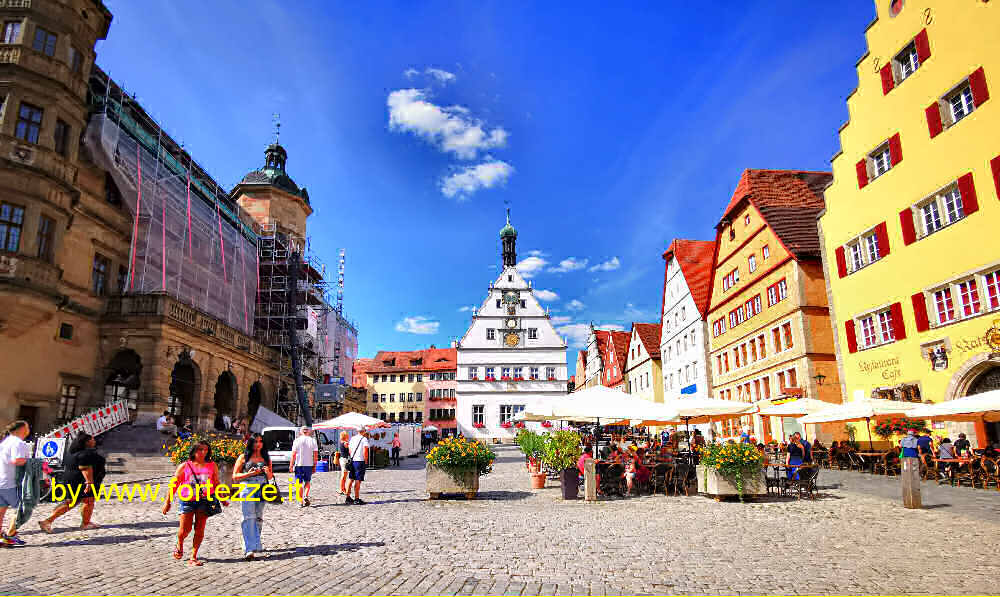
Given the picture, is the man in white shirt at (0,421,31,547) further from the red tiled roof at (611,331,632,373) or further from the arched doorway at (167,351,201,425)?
the red tiled roof at (611,331,632,373)

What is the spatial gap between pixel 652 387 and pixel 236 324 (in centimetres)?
3219

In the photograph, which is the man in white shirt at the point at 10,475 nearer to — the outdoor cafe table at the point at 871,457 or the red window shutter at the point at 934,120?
the outdoor cafe table at the point at 871,457

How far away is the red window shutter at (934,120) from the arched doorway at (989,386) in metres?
7.34

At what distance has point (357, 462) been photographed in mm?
13844

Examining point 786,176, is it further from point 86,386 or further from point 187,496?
point 86,386

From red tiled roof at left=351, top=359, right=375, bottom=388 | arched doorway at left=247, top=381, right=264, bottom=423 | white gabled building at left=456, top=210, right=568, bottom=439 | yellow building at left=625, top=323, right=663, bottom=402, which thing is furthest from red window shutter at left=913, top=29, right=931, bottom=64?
red tiled roof at left=351, top=359, right=375, bottom=388

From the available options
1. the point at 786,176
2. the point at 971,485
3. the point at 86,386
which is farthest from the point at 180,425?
the point at 786,176

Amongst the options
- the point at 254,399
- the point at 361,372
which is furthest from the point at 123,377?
the point at 361,372

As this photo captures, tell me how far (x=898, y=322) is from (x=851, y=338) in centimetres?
264

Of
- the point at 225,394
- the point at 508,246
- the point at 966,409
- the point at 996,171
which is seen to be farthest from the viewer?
the point at 508,246

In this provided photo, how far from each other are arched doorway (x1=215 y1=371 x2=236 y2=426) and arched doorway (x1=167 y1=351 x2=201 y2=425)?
5.11ft

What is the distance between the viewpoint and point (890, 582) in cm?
597

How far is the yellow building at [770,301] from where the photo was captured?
83.3ft

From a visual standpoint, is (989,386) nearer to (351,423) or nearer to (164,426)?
(351,423)
